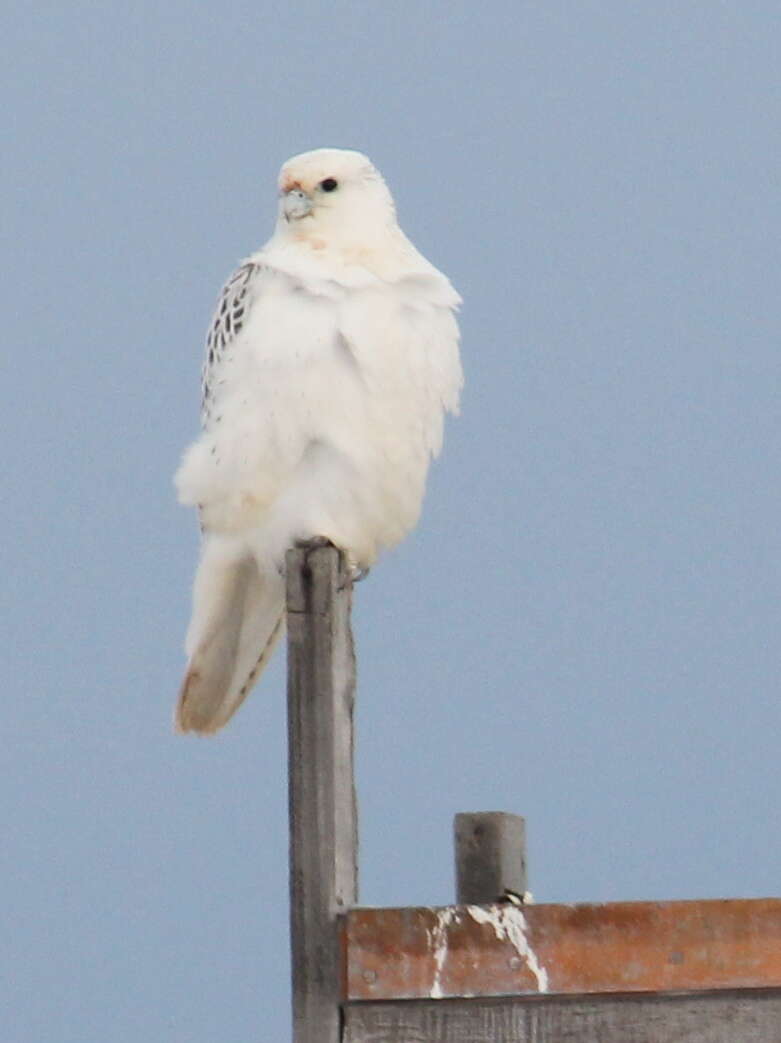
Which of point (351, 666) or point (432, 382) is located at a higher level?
point (432, 382)

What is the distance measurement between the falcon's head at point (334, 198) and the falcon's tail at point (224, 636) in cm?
80

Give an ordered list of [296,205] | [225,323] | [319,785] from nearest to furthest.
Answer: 1. [319,785]
2. [225,323]
3. [296,205]

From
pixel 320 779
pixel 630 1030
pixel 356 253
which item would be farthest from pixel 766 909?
pixel 356 253

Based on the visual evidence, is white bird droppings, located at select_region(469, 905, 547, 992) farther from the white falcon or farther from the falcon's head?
the falcon's head

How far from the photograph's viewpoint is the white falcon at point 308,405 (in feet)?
14.3

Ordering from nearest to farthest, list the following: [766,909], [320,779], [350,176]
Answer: [766,909] → [320,779] → [350,176]

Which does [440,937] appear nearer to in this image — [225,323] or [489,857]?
[489,857]

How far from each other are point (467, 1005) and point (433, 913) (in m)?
0.14

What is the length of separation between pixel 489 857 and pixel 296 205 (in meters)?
1.75

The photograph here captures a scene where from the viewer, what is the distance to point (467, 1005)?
2.84 m

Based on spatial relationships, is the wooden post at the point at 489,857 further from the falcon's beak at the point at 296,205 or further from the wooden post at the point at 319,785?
the falcon's beak at the point at 296,205

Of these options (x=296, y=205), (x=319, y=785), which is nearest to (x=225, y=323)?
(x=296, y=205)

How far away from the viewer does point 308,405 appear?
4.32 metres

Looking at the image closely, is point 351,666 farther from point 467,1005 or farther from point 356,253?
point 356,253
